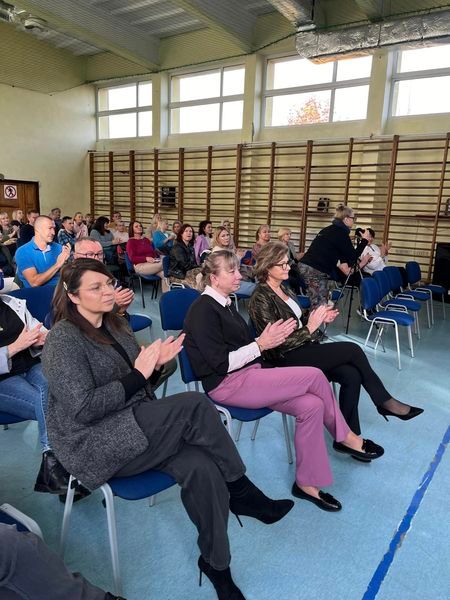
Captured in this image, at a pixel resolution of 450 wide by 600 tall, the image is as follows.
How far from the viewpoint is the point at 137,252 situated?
20.7 ft

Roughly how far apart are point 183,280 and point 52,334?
383cm

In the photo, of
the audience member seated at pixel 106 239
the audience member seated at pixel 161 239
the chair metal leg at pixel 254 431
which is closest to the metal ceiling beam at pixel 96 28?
the audience member seated at pixel 106 239

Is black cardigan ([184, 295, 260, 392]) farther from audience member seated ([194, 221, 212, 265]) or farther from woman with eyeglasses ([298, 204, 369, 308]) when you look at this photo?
audience member seated ([194, 221, 212, 265])

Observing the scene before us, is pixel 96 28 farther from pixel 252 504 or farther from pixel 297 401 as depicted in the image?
pixel 252 504

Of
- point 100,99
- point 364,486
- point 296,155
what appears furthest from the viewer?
point 100,99

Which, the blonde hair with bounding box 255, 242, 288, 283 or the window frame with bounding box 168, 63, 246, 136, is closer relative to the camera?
the blonde hair with bounding box 255, 242, 288, 283

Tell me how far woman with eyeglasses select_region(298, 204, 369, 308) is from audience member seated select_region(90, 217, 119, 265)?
362 centimetres

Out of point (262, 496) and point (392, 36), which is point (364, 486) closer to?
point (262, 496)

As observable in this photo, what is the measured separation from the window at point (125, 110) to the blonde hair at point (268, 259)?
29.9ft

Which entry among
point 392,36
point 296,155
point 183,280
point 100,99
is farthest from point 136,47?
point 183,280

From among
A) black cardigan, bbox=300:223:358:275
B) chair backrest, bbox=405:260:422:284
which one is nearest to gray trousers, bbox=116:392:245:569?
black cardigan, bbox=300:223:358:275

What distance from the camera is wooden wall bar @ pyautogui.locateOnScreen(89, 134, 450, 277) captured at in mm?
7484

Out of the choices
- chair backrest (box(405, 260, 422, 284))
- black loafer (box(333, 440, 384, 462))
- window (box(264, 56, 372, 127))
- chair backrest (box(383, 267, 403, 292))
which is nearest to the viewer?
black loafer (box(333, 440, 384, 462))

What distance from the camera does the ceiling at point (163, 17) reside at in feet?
22.2
